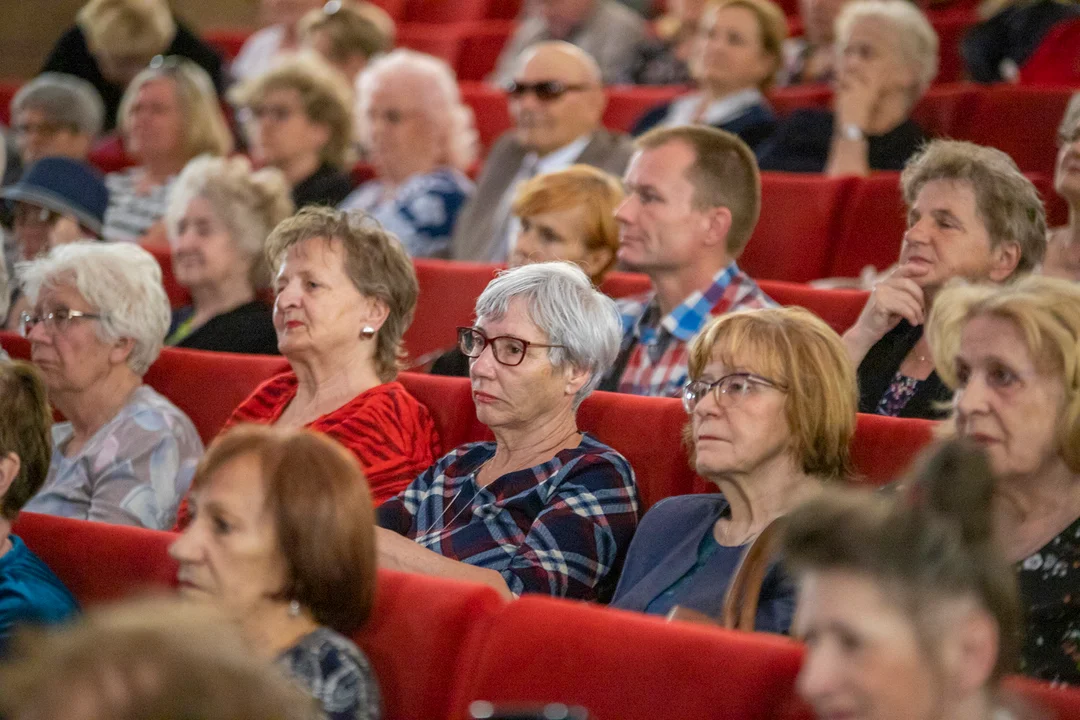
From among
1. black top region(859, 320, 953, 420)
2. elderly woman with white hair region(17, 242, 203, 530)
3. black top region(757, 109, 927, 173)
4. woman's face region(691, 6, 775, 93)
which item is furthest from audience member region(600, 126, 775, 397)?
woman's face region(691, 6, 775, 93)

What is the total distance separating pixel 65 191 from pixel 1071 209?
245 centimetres

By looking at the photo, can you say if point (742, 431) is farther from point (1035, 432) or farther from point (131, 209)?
point (131, 209)

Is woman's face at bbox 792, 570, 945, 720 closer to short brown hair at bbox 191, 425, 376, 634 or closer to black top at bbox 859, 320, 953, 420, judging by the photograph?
short brown hair at bbox 191, 425, 376, 634

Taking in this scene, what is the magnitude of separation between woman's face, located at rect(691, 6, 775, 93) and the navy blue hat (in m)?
1.79

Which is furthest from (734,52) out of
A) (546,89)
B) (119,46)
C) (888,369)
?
(119,46)

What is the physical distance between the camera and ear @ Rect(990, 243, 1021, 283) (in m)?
2.54

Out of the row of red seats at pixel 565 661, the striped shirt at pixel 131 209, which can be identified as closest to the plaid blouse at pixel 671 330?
the row of red seats at pixel 565 661

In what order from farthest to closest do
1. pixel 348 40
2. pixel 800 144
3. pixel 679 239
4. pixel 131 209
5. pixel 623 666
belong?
1. pixel 348 40
2. pixel 131 209
3. pixel 800 144
4. pixel 679 239
5. pixel 623 666

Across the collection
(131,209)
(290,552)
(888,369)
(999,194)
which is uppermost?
(999,194)

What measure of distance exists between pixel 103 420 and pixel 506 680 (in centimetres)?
148

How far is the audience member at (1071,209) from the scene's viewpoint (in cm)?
278

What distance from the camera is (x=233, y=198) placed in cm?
348

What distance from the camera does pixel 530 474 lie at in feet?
7.47

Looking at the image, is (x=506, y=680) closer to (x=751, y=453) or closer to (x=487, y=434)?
(x=751, y=453)
